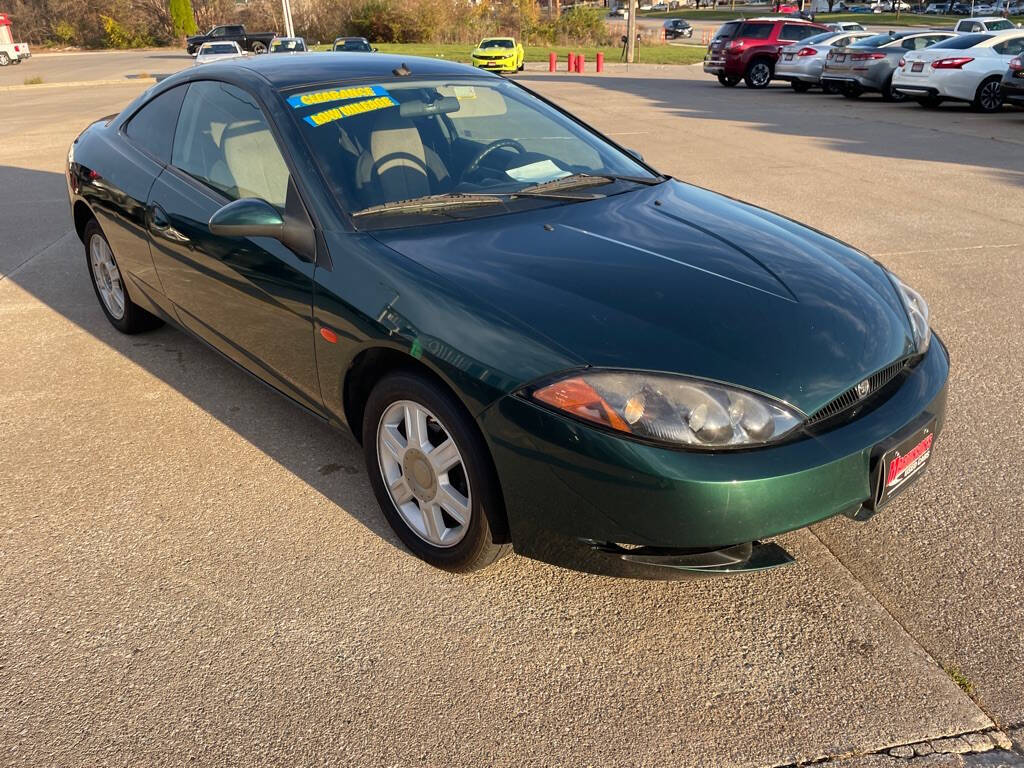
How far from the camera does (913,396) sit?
8.70ft

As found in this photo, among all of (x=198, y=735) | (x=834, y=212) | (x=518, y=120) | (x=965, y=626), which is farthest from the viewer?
(x=834, y=212)

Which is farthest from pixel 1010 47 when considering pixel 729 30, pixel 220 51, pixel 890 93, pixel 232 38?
pixel 232 38

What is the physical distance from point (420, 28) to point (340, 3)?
7.30m

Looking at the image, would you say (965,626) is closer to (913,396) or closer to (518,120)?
(913,396)

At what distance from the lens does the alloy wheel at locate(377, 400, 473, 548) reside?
107 inches

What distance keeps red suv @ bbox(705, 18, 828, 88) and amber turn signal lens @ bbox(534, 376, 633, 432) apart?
23680mm

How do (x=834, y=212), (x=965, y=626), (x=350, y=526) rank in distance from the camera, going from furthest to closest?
(x=834, y=212) < (x=350, y=526) < (x=965, y=626)

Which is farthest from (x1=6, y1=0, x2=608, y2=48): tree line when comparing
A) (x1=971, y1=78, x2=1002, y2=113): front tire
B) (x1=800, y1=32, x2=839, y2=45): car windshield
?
(x1=971, y1=78, x2=1002, y2=113): front tire

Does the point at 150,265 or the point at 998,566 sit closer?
the point at 998,566

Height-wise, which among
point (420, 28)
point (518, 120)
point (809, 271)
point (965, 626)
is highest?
point (518, 120)

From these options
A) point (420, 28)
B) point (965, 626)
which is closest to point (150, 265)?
point (965, 626)

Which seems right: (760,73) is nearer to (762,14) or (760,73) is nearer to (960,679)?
(960,679)

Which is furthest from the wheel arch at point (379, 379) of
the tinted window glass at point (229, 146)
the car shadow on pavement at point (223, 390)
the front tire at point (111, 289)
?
the front tire at point (111, 289)

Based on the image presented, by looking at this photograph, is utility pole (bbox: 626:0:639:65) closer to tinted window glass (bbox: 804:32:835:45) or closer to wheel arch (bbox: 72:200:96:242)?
tinted window glass (bbox: 804:32:835:45)
